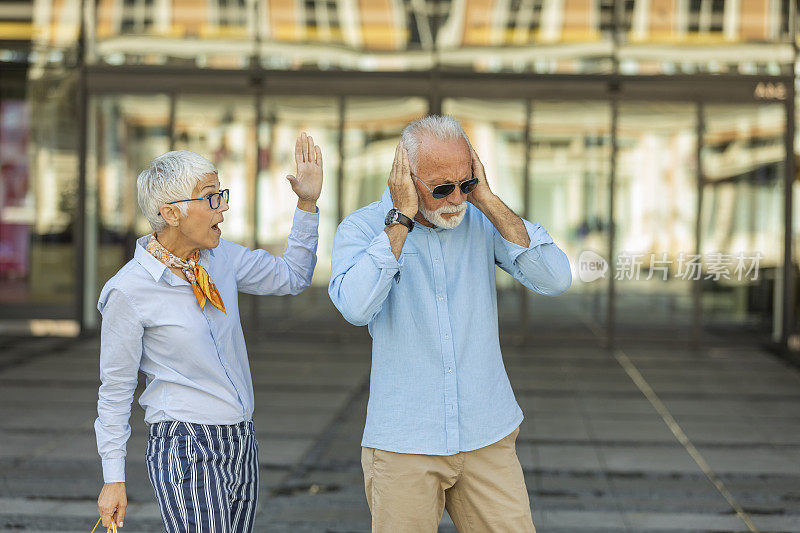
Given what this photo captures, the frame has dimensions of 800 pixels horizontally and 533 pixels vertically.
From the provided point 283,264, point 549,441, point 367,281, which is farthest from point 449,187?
point 549,441

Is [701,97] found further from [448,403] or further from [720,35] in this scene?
[448,403]

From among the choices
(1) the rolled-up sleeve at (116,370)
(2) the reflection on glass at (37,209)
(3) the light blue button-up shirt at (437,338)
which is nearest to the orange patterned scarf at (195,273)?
(1) the rolled-up sleeve at (116,370)

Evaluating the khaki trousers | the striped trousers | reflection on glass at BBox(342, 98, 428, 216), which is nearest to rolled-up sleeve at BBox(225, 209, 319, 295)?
the striped trousers

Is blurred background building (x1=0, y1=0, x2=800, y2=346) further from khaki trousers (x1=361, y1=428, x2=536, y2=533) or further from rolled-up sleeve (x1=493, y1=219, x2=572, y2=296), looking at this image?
khaki trousers (x1=361, y1=428, x2=536, y2=533)

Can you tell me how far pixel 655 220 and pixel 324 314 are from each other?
155 inches

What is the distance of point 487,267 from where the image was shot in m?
2.58

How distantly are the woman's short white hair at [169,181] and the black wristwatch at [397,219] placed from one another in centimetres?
49

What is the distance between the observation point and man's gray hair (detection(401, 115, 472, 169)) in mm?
2396

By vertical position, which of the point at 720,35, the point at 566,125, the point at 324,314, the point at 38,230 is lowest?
the point at 324,314

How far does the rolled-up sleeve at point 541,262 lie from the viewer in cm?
246

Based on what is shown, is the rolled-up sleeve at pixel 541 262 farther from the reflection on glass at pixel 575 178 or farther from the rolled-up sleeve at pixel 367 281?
the reflection on glass at pixel 575 178

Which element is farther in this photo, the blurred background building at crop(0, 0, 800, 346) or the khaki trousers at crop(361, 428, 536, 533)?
the blurred background building at crop(0, 0, 800, 346)

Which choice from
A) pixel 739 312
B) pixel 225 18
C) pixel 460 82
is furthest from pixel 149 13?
pixel 739 312

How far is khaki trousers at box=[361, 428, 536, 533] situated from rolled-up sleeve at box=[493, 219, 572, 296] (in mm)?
410
